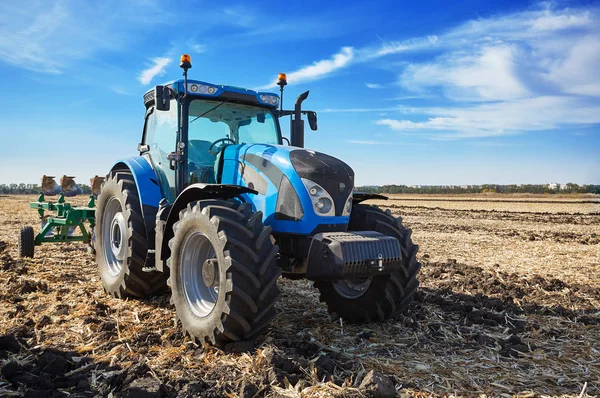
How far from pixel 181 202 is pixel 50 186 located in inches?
292

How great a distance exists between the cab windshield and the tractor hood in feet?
2.72

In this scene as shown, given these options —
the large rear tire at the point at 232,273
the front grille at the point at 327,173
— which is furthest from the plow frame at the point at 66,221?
the front grille at the point at 327,173

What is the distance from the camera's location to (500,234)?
54.9ft

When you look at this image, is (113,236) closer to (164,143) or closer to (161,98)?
(164,143)

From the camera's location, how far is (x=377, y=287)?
5715 mm

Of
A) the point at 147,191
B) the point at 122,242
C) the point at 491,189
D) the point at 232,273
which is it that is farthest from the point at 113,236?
the point at 491,189

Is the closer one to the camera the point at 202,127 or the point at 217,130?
the point at 202,127

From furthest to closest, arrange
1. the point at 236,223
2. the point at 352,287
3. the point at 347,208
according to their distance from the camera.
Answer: the point at 352,287
the point at 347,208
the point at 236,223

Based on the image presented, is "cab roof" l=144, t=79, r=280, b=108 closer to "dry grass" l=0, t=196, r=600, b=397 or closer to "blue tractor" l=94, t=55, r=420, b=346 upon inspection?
"blue tractor" l=94, t=55, r=420, b=346

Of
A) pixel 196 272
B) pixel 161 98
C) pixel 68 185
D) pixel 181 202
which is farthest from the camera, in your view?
pixel 68 185

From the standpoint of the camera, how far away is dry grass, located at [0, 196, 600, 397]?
4.21 metres

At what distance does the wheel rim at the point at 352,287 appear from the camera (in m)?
5.89

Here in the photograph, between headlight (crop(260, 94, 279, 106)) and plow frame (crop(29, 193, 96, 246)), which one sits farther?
plow frame (crop(29, 193, 96, 246))

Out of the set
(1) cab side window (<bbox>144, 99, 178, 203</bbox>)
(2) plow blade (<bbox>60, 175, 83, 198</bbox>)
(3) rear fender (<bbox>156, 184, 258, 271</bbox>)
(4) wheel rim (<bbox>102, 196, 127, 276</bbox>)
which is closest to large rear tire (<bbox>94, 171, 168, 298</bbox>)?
(4) wheel rim (<bbox>102, 196, 127, 276</bbox>)
